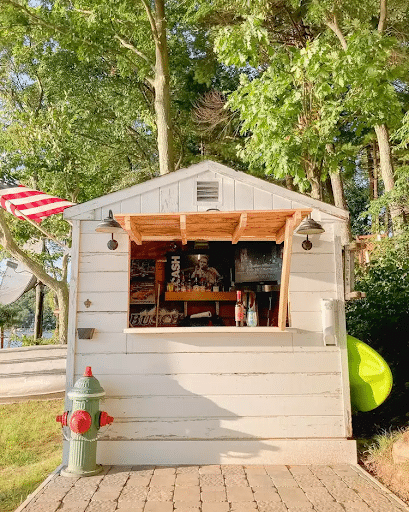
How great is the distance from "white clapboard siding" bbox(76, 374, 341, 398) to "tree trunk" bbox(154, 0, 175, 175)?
580 cm

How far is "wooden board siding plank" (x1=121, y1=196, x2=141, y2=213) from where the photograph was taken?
532 cm

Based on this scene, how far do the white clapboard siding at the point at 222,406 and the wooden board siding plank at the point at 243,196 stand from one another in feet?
6.94

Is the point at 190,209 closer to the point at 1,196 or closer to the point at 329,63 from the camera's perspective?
the point at 1,196

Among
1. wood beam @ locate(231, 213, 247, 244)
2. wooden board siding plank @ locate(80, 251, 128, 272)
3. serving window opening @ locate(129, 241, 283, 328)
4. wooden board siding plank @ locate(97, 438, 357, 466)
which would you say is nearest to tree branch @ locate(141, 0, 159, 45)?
serving window opening @ locate(129, 241, 283, 328)

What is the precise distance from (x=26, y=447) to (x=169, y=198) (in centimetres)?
406

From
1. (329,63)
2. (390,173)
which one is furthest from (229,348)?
(390,173)

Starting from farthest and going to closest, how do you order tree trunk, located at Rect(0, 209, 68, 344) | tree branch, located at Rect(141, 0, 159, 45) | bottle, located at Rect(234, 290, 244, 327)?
1. tree trunk, located at Rect(0, 209, 68, 344)
2. tree branch, located at Rect(141, 0, 159, 45)
3. bottle, located at Rect(234, 290, 244, 327)

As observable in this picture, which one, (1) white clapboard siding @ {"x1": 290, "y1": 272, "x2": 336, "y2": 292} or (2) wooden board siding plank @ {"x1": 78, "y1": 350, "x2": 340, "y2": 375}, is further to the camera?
(1) white clapboard siding @ {"x1": 290, "y1": 272, "x2": 336, "y2": 292}

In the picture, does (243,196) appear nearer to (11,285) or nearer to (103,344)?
(103,344)

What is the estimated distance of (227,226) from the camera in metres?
5.20

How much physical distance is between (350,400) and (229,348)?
60.7 inches

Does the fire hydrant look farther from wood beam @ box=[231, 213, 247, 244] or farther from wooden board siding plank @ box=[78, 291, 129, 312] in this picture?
wood beam @ box=[231, 213, 247, 244]

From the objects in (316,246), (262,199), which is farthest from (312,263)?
(262,199)

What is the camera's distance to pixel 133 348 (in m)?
5.10
